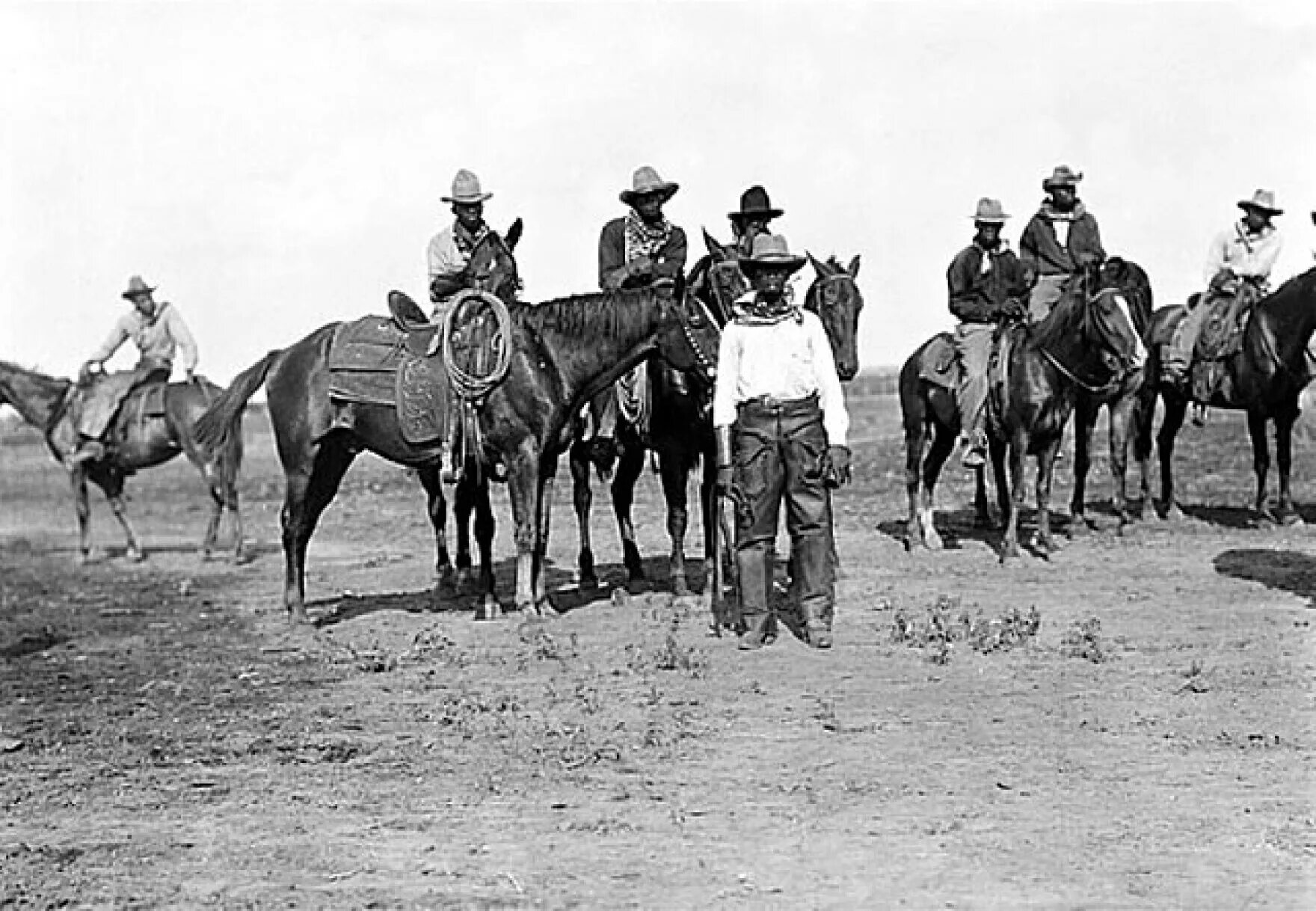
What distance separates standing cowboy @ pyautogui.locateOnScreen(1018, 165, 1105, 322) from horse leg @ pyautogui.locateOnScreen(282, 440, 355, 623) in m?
6.99

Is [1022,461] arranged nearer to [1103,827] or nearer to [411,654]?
[411,654]

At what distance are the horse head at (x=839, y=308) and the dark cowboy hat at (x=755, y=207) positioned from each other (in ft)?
1.56

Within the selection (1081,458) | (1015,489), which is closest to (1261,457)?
(1081,458)

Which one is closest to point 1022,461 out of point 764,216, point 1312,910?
point 764,216

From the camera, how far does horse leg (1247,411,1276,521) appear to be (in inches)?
683

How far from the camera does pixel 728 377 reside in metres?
10.1

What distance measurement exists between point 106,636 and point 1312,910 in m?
9.93

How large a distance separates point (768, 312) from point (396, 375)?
3.20 meters

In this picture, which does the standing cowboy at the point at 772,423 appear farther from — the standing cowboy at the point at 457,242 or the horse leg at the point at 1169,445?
the horse leg at the point at 1169,445

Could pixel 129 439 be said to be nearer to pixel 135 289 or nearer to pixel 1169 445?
pixel 135 289

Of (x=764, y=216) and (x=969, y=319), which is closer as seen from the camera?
(x=764, y=216)

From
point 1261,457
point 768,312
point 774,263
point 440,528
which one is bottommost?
point 440,528

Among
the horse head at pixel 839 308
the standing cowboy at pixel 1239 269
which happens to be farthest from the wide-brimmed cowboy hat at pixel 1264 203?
the horse head at pixel 839 308

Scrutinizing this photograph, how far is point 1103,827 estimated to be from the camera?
244 inches
